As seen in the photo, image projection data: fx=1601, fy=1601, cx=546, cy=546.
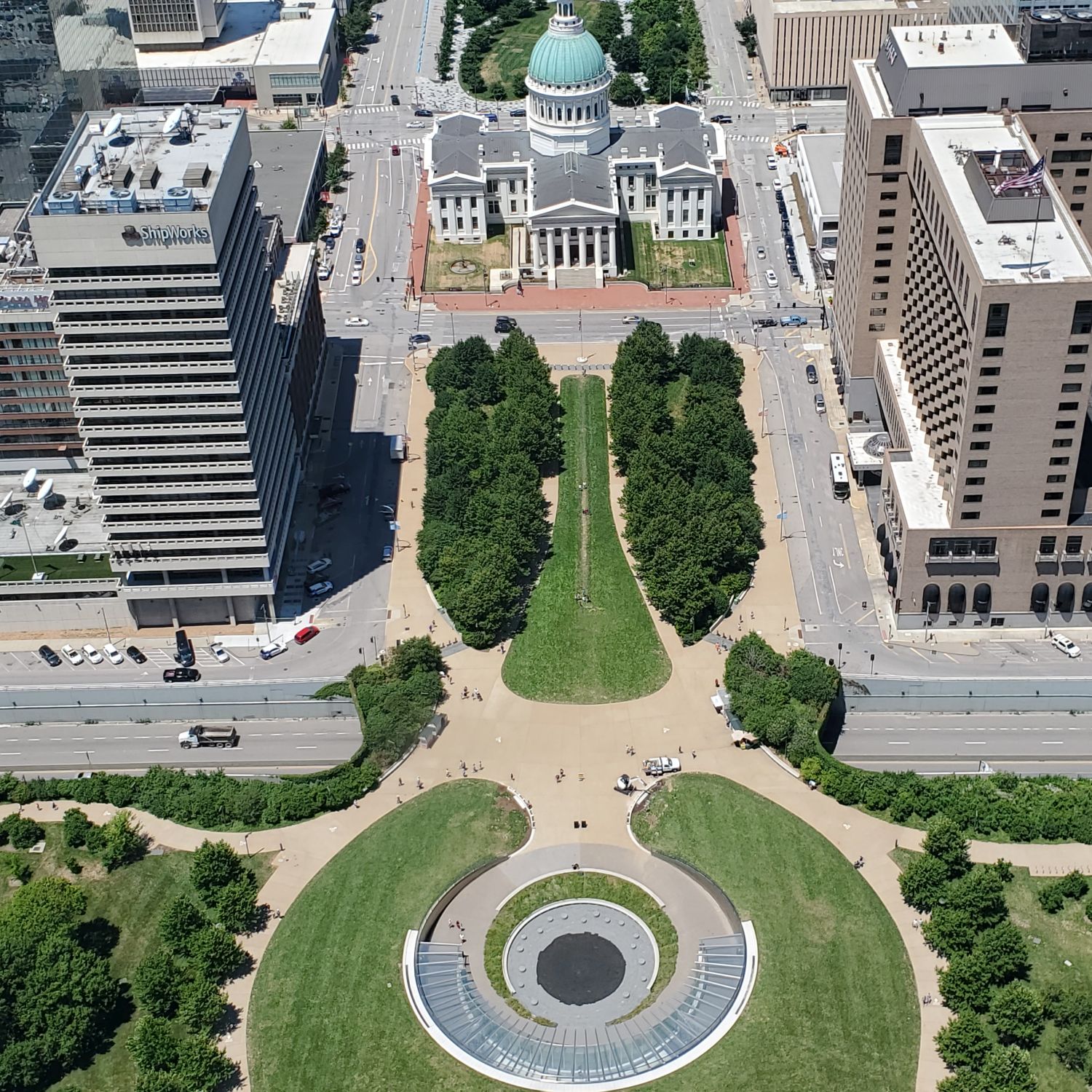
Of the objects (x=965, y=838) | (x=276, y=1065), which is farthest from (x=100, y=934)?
(x=965, y=838)

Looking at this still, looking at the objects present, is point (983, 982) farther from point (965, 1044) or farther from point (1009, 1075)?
point (1009, 1075)

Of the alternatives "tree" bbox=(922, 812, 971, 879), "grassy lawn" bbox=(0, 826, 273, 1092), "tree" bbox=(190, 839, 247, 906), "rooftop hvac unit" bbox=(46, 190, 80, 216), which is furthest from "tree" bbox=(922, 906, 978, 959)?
"rooftop hvac unit" bbox=(46, 190, 80, 216)

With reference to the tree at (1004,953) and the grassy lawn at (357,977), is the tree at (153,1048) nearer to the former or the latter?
the grassy lawn at (357,977)

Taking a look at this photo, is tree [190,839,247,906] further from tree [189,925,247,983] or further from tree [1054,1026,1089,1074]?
tree [1054,1026,1089,1074]

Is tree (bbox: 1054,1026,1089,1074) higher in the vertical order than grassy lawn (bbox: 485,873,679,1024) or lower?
higher

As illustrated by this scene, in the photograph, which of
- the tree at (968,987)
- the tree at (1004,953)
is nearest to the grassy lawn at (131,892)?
the tree at (968,987)

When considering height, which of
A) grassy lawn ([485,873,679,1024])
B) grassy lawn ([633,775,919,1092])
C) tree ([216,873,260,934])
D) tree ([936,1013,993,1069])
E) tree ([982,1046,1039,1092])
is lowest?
grassy lawn ([485,873,679,1024])

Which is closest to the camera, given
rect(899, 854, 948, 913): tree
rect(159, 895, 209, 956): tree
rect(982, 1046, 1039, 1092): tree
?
rect(982, 1046, 1039, 1092): tree
